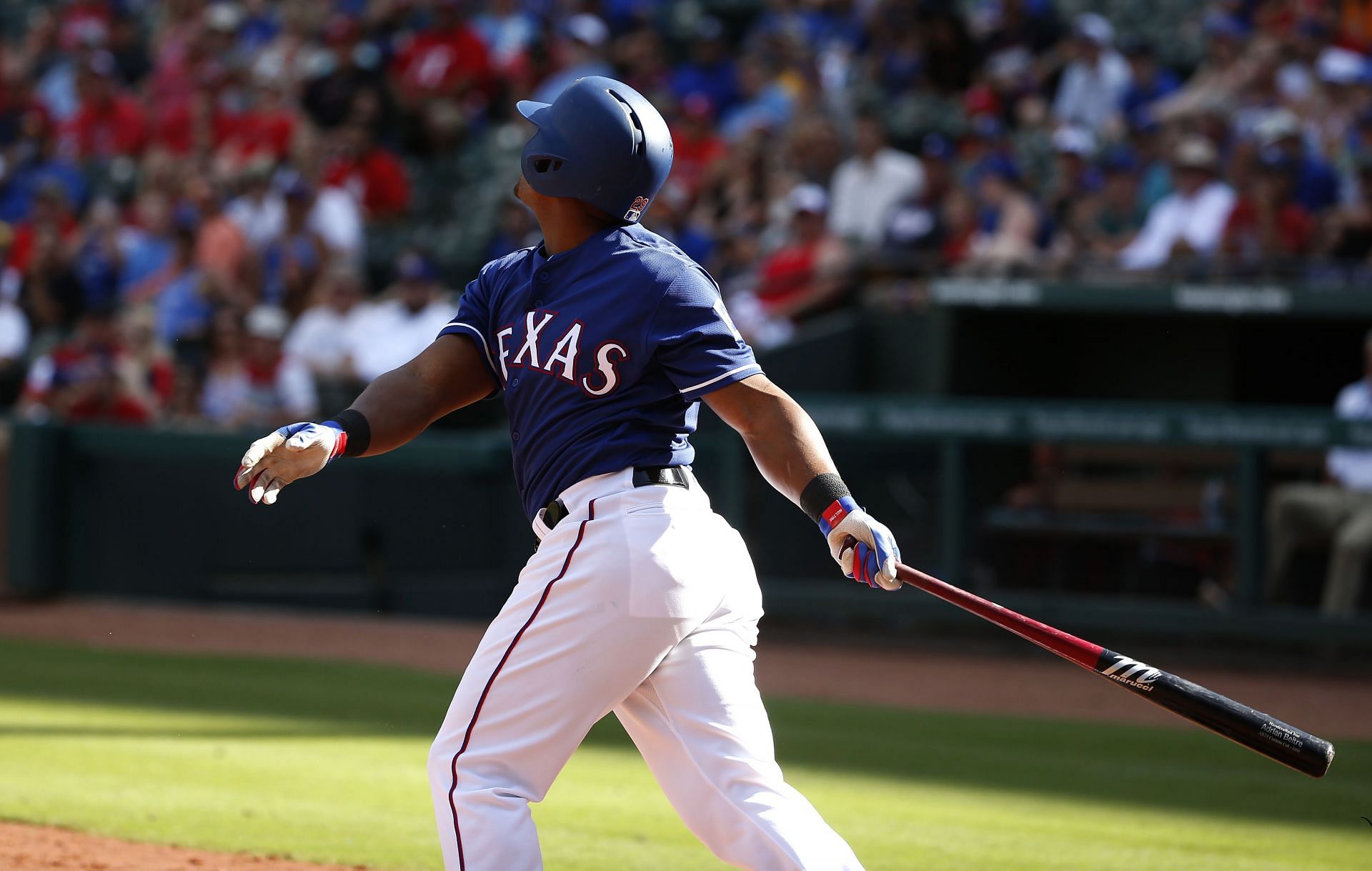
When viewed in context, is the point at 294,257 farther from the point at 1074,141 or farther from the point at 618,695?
the point at 618,695

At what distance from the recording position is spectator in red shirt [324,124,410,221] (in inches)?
579

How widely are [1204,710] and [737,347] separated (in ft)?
3.80

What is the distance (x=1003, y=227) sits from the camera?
11188 mm

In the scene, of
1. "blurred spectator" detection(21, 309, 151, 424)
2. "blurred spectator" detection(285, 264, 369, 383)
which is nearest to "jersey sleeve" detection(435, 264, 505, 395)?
"blurred spectator" detection(21, 309, 151, 424)

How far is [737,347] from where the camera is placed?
321 cm

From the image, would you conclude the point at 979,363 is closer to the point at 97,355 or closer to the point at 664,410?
the point at 97,355

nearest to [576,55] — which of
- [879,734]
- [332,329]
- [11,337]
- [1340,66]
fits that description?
[332,329]

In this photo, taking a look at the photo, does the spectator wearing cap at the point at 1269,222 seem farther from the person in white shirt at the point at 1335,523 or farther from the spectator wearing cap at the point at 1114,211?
the person in white shirt at the point at 1335,523

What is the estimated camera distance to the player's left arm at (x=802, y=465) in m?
3.20

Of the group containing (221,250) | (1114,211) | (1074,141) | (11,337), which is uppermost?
(1074,141)

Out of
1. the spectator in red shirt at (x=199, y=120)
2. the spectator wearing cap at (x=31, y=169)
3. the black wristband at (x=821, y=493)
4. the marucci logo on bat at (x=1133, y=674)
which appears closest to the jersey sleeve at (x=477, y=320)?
the black wristband at (x=821, y=493)

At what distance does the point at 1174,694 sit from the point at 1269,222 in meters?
7.56

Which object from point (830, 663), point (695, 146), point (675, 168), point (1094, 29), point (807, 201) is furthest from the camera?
point (695, 146)

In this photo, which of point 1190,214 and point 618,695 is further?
point 1190,214
